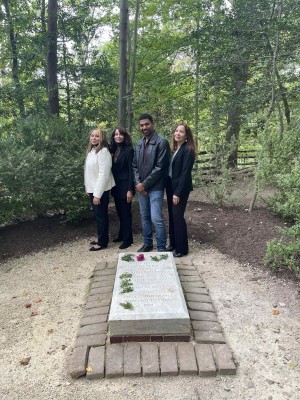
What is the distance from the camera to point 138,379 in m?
2.62

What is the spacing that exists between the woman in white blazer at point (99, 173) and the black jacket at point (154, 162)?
486mm

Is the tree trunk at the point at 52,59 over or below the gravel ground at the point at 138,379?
over

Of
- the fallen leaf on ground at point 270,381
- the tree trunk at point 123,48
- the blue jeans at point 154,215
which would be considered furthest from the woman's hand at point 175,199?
the tree trunk at point 123,48

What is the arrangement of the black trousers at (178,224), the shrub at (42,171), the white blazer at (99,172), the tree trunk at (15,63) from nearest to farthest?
the black trousers at (178,224), the white blazer at (99,172), the shrub at (42,171), the tree trunk at (15,63)

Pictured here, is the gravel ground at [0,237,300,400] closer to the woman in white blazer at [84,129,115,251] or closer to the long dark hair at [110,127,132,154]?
the woman in white blazer at [84,129,115,251]

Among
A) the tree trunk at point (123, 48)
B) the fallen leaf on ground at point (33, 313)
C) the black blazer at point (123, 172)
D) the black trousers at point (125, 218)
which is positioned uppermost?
the tree trunk at point (123, 48)

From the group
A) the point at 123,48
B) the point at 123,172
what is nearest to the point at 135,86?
the point at 123,48

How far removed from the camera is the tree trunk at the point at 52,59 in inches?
337

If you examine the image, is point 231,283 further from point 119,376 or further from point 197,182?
point 197,182

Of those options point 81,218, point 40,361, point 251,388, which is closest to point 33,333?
point 40,361

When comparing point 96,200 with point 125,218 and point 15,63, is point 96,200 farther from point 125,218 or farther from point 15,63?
point 15,63

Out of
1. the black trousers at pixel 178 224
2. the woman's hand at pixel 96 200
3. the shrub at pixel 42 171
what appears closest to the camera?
the black trousers at pixel 178 224

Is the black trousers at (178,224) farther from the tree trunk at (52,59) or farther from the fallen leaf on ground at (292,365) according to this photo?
the tree trunk at (52,59)

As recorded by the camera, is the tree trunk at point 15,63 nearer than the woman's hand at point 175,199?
No
